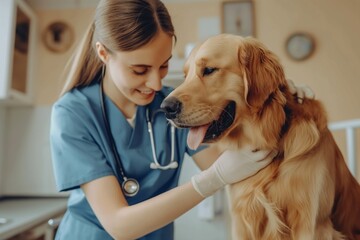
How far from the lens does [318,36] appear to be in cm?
251

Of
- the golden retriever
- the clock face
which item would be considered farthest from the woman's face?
the clock face

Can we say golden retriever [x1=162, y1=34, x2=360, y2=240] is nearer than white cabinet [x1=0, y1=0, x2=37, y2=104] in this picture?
Yes

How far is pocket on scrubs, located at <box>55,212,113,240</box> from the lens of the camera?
1040 millimetres

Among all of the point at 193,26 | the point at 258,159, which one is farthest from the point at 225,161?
the point at 193,26

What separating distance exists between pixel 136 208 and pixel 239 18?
2016mm

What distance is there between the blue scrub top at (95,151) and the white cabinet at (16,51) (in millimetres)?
1297

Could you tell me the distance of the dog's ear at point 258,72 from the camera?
2.77 ft

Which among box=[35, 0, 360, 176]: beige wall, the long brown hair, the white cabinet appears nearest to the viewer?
the long brown hair

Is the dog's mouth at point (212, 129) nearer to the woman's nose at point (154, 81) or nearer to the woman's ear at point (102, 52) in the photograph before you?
the woman's nose at point (154, 81)

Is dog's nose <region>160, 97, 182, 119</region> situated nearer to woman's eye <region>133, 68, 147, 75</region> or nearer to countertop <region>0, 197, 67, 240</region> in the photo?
woman's eye <region>133, 68, 147, 75</region>

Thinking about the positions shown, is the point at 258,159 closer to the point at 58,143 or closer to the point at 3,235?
the point at 58,143

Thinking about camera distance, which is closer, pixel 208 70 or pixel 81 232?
pixel 208 70

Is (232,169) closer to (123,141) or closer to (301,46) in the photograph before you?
(123,141)

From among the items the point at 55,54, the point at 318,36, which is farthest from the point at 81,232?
the point at 318,36
